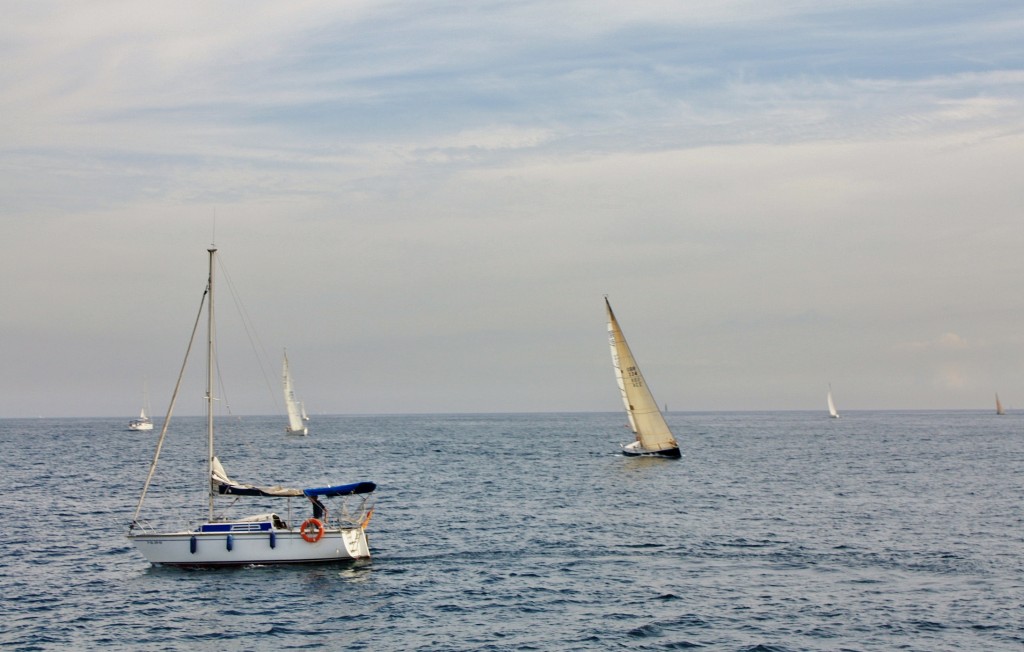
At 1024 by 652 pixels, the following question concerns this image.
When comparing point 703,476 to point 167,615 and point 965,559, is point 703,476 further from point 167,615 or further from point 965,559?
point 167,615

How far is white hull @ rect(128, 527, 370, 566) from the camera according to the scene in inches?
1973

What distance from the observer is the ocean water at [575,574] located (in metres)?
39.0

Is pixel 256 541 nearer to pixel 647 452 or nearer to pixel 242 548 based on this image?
pixel 242 548

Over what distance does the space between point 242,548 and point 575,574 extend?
16.6 meters

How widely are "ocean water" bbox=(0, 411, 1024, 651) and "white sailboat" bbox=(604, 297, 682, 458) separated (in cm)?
1512

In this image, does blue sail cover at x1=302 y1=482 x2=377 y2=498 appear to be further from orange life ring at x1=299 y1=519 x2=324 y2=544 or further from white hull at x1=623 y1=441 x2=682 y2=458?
white hull at x1=623 y1=441 x2=682 y2=458

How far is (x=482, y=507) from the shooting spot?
248 ft

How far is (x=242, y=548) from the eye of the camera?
165ft

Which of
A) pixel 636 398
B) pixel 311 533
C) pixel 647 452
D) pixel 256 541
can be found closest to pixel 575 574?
pixel 311 533

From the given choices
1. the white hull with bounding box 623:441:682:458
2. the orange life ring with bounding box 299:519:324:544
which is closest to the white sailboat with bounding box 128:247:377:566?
the orange life ring with bounding box 299:519:324:544

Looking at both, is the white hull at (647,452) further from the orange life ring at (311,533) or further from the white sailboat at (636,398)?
the orange life ring at (311,533)

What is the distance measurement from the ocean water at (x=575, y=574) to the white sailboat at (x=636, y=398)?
15.1m

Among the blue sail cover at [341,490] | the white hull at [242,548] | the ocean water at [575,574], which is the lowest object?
the ocean water at [575,574]

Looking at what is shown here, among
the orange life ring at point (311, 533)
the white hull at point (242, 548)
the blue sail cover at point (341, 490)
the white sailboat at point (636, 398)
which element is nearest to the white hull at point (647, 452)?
the white sailboat at point (636, 398)
